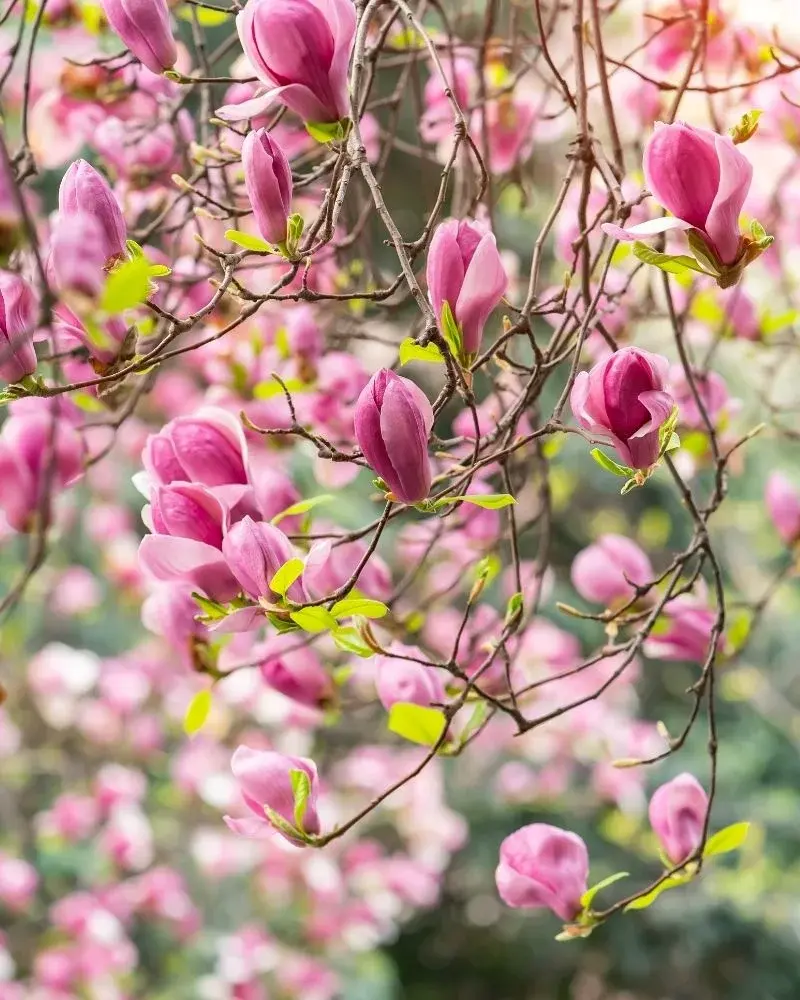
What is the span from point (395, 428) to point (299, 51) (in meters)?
0.14

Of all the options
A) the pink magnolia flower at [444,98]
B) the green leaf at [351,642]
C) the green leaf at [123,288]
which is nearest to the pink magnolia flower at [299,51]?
the green leaf at [123,288]

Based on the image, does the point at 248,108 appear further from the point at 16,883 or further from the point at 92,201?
the point at 16,883

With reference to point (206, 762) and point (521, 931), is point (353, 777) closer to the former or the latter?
point (206, 762)

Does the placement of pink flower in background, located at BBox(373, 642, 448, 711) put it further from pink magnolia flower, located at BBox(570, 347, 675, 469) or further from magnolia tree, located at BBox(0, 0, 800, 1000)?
pink magnolia flower, located at BBox(570, 347, 675, 469)

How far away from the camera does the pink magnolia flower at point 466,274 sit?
14.8 inches

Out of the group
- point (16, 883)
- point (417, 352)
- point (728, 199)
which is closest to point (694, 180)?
point (728, 199)

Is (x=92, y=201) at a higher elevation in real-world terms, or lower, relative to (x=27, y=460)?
higher

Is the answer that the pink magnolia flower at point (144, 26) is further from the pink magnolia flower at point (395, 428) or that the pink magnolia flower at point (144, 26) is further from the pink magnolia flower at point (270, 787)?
the pink magnolia flower at point (270, 787)

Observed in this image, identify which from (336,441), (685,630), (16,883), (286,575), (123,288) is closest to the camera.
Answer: (123,288)

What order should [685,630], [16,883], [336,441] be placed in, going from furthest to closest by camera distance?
[16,883] < [336,441] < [685,630]

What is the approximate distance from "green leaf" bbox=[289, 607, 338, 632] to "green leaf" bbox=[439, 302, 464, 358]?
111 millimetres

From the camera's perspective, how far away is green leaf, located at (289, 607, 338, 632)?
41 centimetres

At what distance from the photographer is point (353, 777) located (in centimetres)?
168

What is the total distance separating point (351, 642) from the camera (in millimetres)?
447
